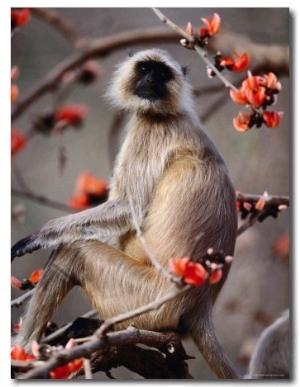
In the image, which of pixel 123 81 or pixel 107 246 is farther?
pixel 123 81

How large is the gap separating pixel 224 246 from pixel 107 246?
54 centimetres

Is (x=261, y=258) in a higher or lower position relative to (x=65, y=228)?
lower

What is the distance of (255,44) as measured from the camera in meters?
3.76

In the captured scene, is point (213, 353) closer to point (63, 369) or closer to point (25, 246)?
point (63, 369)

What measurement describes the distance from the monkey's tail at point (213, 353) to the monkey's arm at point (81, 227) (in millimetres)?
584

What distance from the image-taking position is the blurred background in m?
3.60

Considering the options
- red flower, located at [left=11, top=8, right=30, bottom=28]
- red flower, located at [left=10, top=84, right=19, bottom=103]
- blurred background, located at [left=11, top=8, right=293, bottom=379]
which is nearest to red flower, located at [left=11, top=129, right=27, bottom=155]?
blurred background, located at [left=11, top=8, right=293, bottom=379]

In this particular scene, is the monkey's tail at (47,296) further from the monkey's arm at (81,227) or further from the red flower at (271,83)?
the red flower at (271,83)

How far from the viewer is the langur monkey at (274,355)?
342 cm

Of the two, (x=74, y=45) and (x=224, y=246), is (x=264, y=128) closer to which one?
(x=224, y=246)

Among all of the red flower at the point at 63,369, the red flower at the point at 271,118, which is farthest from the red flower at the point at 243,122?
the red flower at the point at 63,369
